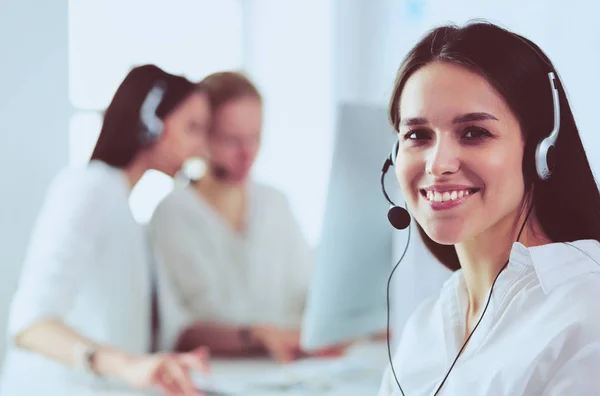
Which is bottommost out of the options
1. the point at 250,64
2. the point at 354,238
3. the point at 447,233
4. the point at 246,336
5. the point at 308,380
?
the point at 246,336

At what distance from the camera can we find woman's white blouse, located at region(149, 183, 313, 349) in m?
1.73

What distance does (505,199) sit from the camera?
1.85 feet

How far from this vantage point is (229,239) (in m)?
1.79

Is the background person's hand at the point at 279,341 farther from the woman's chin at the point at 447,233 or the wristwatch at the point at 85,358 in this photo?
the woman's chin at the point at 447,233

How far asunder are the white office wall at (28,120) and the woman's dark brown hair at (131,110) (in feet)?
1.07

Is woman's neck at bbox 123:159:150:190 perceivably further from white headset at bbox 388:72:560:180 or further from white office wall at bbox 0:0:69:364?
white headset at bbox 388:72:560:180

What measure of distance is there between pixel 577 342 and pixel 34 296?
0.94 metres

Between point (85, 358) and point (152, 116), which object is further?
point (152, 116)

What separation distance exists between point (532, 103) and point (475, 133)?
0.05 metres

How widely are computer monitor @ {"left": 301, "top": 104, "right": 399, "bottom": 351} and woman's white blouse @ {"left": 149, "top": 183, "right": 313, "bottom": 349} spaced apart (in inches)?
24.7

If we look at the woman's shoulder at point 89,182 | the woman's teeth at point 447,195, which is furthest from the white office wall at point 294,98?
the woman's teeth at point 447,195

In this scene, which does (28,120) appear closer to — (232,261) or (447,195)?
(232,261)

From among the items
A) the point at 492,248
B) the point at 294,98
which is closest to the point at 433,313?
the point at 492,248

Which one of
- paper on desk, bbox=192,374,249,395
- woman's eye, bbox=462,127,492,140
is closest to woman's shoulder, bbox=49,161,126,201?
paper on desk, bbox=192,374,249,395
